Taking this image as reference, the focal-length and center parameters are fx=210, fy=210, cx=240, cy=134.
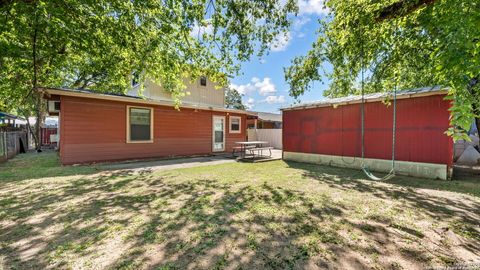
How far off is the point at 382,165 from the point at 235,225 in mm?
6399

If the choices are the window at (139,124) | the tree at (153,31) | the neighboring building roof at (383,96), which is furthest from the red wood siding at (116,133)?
the neighboring building roof at (383,96)

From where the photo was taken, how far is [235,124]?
12.7 m

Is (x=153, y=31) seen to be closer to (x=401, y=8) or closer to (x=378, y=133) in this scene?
(x=401, y=8)

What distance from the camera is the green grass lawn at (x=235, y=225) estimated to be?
2174 millimetres

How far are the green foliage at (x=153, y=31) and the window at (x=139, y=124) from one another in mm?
2031

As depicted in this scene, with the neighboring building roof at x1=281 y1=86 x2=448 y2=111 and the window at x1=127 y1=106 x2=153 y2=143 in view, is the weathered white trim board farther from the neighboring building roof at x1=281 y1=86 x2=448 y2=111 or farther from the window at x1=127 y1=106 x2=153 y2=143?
the window at x1=127 y1=106 x2=153 y2=143

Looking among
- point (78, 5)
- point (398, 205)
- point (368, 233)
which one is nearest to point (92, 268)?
point (368, 233)

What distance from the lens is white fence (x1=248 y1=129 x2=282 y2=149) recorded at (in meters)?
17.7

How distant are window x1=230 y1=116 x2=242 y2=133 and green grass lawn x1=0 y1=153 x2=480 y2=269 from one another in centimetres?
747

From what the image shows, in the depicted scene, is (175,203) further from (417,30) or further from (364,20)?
(417,30)

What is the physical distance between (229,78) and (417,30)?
19.5 ft

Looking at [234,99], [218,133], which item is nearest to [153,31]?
[218,133]

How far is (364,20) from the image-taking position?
4969 millimetres

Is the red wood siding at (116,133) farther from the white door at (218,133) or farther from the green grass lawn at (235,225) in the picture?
the green grass lawn at (235,225)
